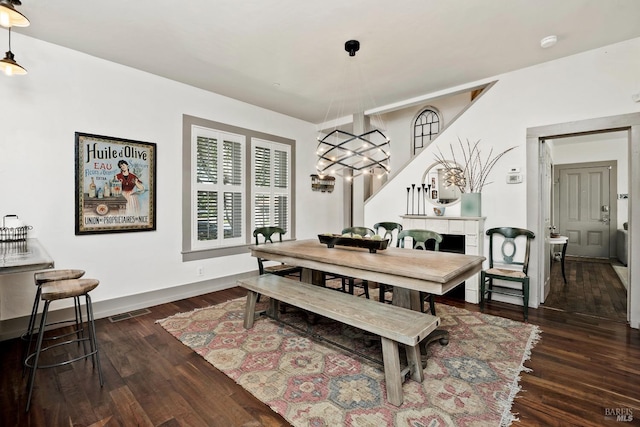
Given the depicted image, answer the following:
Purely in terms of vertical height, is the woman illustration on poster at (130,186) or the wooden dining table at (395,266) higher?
the woman illustration on poster at (130,186)

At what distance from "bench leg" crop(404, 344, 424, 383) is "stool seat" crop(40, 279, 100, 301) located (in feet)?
7.58

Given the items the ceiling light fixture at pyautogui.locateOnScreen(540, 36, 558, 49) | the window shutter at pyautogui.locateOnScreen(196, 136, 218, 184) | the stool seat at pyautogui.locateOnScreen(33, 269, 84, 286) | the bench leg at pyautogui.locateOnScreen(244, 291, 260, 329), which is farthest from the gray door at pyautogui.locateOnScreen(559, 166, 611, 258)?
the stool seat at pyautogui.locateOnScreen(33, 269, 84, 286)

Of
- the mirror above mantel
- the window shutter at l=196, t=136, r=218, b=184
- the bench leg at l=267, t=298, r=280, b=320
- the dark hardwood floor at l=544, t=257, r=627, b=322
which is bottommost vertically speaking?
the dark hardwood floor at l=544, t=257, r=627, b=322

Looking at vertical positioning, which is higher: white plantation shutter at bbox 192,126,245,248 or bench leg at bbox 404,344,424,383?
white plantation shutter at bbox 192,126,245,248

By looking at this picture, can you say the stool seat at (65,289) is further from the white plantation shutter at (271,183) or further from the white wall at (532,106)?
the white wall at (532,106)

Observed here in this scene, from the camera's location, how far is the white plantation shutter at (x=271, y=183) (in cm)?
486

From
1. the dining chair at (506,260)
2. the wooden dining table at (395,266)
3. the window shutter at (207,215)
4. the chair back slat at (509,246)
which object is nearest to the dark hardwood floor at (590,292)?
the dining chair at (506,260)

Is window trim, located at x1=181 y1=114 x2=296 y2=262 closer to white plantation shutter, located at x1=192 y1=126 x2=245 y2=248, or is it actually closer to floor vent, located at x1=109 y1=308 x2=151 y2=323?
white plantation shutter, located at x1=192 y1=126 x2=245 y2=248

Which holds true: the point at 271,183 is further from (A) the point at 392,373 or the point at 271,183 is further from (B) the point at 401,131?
(A) the point at 392,373

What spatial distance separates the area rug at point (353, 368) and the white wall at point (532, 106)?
4.90 feet

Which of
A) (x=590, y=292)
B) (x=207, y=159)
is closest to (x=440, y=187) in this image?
(x=590, y=292)

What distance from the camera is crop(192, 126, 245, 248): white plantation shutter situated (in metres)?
4.17

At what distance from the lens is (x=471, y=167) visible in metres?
4.04

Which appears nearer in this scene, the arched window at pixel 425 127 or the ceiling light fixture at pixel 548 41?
the ceiling light fixture at pixel 548 41
